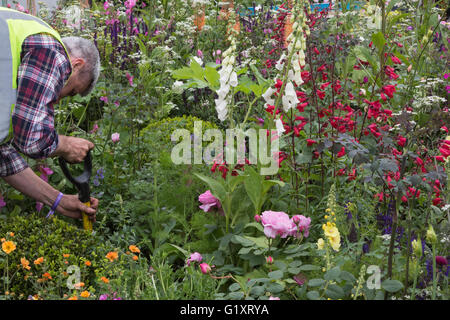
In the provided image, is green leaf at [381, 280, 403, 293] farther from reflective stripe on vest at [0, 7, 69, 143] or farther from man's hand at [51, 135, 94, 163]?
reflective stripe on vest at [0, 7, 69, 143]

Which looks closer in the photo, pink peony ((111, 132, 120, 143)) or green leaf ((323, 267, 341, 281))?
green leaf ((323, 267, 341, 281))

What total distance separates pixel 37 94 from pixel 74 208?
0.62m

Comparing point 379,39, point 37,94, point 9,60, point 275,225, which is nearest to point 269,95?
point 275,225

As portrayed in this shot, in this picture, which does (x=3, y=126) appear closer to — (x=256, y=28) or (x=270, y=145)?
(x=270, y=145)

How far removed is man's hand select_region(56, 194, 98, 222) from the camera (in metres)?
2.60

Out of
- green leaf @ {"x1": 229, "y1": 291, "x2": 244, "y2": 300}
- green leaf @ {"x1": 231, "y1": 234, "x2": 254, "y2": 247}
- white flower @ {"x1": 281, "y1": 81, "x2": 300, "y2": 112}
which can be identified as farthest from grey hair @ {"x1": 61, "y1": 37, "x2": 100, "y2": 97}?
green leaf @ {"x1": 229, "y1": 291, "x2": 244, "y2": 300}

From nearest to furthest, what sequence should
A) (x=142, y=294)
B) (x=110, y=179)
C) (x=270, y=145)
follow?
(x=142, y=294) → (x=270, y=145) → (x=110, y=179)

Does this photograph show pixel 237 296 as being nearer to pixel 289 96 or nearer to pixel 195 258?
pixel 195 258

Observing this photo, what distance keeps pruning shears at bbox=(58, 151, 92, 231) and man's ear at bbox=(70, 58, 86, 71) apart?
1.37 feet
